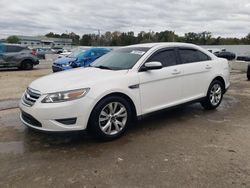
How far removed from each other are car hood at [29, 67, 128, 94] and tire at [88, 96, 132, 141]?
0.36m

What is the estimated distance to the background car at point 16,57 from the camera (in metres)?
16.5

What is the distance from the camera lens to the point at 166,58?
18.0 feet

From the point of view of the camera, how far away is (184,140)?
4.60 m

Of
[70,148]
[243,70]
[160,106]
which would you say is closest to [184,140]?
[160,106]

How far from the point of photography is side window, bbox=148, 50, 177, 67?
532 centimetres

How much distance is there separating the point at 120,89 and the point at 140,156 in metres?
1.14

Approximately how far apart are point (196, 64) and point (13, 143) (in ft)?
12.7

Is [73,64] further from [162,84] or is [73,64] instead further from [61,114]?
[61,114]

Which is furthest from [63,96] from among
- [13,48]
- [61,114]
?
[13,48]

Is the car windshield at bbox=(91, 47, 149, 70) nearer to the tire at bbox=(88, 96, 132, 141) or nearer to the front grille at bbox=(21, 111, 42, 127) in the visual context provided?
the tire at bbox=(88, 96, 132, 141)

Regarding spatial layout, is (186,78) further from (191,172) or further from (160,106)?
(191,172)

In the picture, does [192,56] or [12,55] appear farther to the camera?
[12,55]

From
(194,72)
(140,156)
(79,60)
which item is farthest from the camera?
(79,60)

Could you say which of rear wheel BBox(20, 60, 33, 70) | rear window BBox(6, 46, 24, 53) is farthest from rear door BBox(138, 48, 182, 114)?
rear wheel BBox(20, 60, 33, 70)
